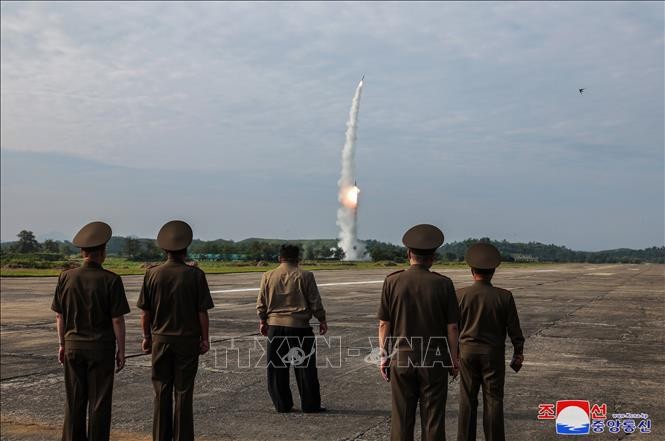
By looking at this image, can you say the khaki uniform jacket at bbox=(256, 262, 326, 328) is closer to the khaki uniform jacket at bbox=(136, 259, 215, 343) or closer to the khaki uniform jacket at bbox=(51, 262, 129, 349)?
the khaki uniform jacket at bbox=(136, 259, 215, 343)

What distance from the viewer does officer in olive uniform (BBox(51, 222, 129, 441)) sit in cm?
623

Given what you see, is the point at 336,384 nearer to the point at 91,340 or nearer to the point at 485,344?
the point at 485,344

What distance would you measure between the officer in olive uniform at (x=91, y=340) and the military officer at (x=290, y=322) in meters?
2.56

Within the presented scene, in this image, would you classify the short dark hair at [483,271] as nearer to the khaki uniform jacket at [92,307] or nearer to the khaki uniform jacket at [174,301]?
the khaki uniform jacket at [174,301]

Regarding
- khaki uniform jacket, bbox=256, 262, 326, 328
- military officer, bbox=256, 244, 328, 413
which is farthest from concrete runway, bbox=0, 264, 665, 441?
khaki uniform jacket, bbox=256, 262, 326, 328

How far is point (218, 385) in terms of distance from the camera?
10.6 metres

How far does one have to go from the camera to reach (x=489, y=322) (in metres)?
6.05

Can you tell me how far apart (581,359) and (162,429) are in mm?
9606

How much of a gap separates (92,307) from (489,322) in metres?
3.70

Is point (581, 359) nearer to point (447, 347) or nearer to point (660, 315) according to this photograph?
point (447, 347)

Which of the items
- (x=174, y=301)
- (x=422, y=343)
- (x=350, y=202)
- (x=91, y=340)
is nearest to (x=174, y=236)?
(x=174, y=301)

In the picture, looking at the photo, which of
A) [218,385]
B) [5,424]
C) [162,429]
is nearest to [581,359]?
[218,385]

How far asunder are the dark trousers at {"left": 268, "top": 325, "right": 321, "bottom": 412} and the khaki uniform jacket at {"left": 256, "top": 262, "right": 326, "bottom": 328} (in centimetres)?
13

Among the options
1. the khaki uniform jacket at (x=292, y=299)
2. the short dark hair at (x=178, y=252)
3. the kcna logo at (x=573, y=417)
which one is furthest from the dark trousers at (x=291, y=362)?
the kcna logo at (x=573, y=417)
